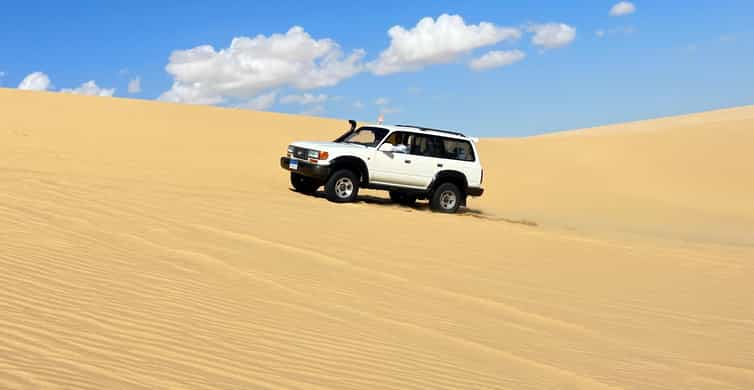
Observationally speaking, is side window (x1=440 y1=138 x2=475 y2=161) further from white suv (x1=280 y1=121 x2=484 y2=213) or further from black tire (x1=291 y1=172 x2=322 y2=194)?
black tire (x1=291 y1=172 x2=322 y2=194)

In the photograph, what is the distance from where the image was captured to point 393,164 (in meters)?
13.3

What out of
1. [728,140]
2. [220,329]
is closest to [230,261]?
[220,329]

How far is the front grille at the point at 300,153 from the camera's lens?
12.8 metres

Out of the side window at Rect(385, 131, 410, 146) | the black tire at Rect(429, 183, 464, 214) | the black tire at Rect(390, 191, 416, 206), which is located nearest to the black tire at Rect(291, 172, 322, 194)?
the black tire at Rect(390, 191, 416, 206)

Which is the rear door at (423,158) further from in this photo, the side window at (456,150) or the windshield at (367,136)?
the windshield at (367,136)

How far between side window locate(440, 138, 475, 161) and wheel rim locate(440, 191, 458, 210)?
74cm

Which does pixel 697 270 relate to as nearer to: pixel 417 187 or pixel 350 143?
pixel 417 187

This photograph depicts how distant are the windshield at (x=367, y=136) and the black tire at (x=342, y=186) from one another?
84cm

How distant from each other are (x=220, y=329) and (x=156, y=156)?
56.3 ft

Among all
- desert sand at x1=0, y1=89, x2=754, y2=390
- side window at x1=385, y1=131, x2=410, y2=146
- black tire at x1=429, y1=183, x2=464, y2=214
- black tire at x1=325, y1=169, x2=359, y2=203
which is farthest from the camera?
black tire at x1=429, y1=183, x2=464, y2=214

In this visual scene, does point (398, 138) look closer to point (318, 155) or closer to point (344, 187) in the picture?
point (344, 187)

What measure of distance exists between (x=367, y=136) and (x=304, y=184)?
71.0 inches

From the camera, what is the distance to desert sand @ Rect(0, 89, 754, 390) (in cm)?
435

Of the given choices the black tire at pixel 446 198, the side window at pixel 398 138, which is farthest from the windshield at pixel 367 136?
the black tire at pixel 446 198
